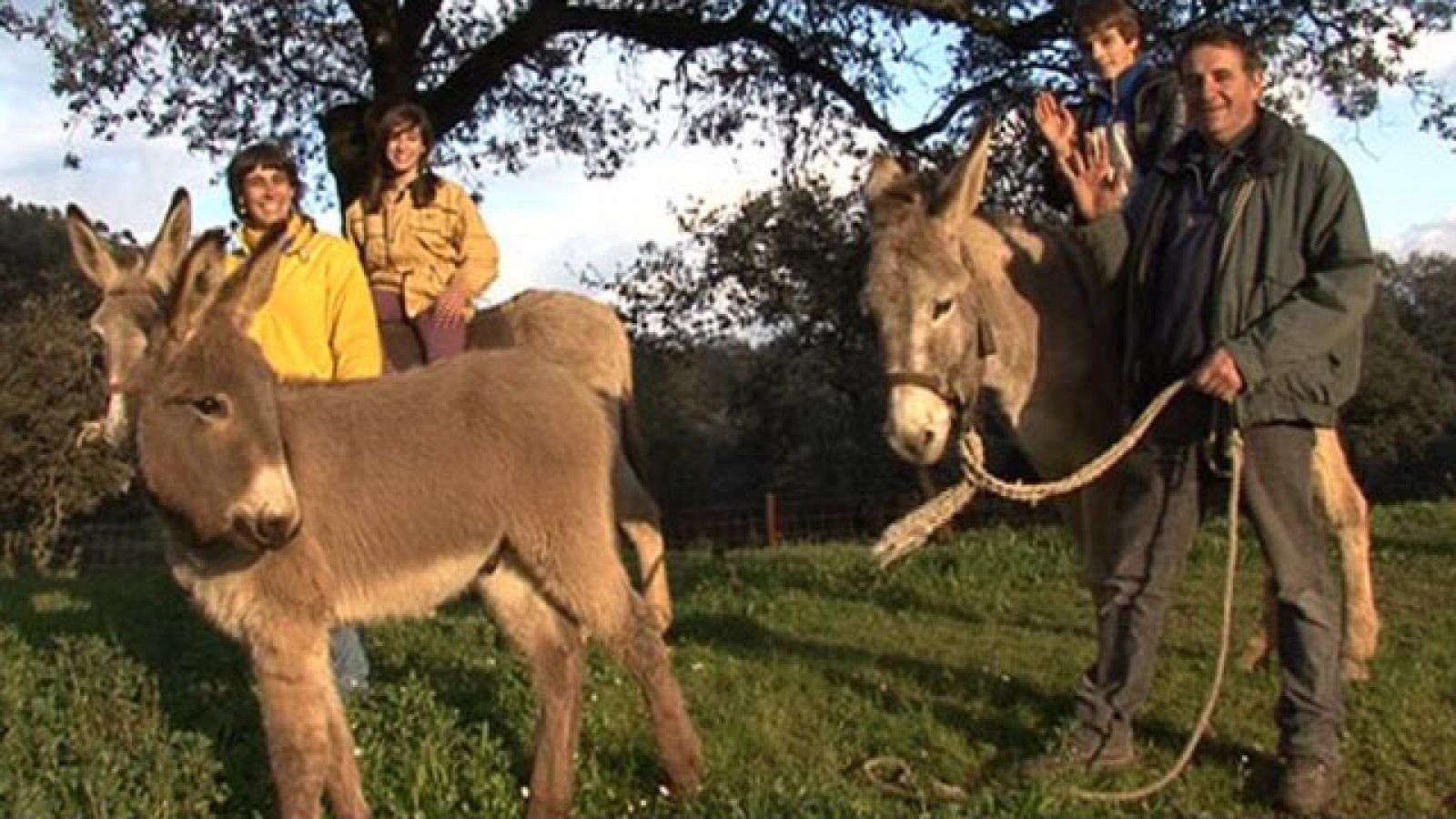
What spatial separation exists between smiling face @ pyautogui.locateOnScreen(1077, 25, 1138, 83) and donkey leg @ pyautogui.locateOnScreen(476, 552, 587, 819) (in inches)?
133

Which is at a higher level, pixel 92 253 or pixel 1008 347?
pixel 92 253

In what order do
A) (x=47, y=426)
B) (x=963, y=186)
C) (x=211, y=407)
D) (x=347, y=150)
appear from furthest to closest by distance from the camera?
(x=47, y=426)
(x=347, y=150)
(x=963, y=186)
(x=211, y=407)

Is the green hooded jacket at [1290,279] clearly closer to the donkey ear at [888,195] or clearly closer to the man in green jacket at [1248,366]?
the man in green jacket at [1248,366]

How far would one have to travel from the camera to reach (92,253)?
5.11m

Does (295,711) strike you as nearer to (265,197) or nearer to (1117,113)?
(265,197)

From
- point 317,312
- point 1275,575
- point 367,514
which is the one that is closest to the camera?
point 1275,575

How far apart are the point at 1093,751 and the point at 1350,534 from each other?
7.09 ft

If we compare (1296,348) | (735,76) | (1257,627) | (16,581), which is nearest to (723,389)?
(735,76)

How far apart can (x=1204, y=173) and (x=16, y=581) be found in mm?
10769

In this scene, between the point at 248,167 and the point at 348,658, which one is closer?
the point at 248,167

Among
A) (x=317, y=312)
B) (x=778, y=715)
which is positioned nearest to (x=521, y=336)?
(x=317, y=312)

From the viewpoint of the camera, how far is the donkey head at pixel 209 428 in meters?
4.81

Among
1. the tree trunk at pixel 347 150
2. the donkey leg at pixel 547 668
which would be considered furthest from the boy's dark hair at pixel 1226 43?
the tree trunk at pixel 347 150

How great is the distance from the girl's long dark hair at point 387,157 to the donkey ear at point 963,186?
2601 millimetres
